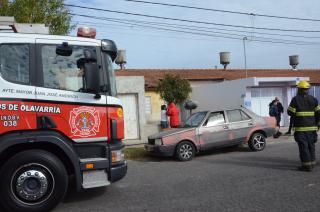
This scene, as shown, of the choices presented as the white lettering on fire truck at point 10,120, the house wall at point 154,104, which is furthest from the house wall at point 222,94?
the white lettering on fire truck at point 10,120

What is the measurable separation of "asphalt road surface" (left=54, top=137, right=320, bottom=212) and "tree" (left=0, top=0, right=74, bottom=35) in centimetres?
782

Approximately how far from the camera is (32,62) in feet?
20.5

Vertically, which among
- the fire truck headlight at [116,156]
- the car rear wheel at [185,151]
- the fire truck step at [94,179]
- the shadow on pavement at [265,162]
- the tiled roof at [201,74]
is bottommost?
the shadow on pavement at [265,162]

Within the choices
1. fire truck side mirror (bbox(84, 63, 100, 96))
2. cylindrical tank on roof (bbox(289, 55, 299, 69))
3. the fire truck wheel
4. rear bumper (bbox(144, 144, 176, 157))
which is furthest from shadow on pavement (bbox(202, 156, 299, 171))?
cylindrical tank on roof (bbox(289, 55, 299, 69))

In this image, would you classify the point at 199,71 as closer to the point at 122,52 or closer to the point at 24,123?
the point at 122,52

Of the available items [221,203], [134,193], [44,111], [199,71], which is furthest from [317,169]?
[199,71]

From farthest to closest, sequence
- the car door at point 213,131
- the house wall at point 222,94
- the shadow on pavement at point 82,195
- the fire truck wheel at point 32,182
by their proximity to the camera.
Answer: the house wall at point 222,94 → the car door at point 213,131 → the shadow on pavement at point 82,195 → the fire truck wheel at point 32,182

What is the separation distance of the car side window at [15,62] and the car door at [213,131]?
270 inches

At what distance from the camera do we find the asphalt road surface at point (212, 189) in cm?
632

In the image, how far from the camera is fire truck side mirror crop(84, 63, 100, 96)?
621cm

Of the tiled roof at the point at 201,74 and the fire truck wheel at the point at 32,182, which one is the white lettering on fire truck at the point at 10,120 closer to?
the fire truck wheel at the point at 32,182

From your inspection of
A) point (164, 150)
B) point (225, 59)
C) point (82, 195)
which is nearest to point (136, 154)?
point (164, 150)

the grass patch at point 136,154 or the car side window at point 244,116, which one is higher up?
the car side window at point 244,116

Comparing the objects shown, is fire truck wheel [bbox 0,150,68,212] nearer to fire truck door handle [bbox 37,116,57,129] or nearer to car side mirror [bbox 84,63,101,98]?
fire truck door handle [bbox 37,116,57,129]
